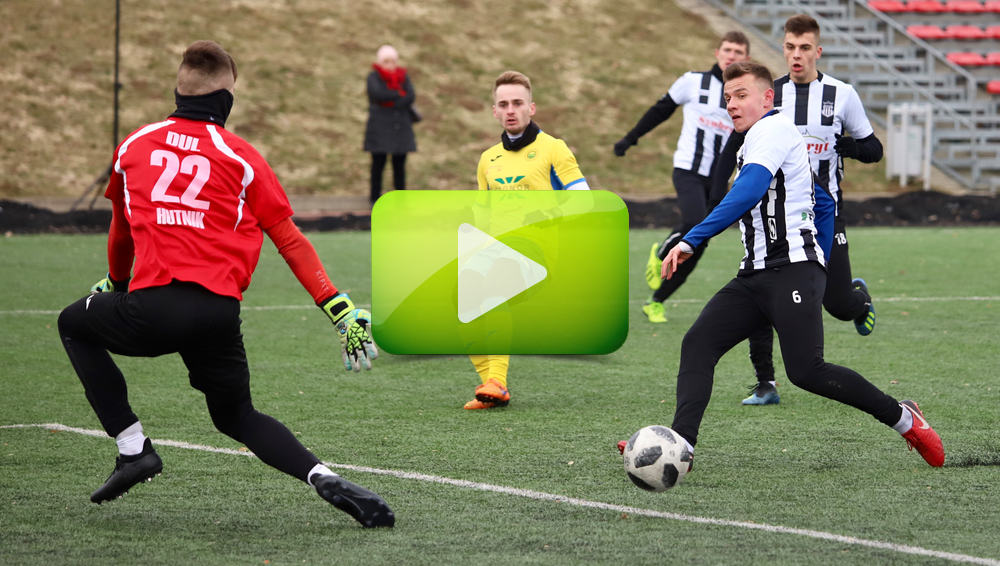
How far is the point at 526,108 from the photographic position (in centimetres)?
628

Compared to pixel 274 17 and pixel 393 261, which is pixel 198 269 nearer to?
pixel 393 261

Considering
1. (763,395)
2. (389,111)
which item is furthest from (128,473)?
(389,111)

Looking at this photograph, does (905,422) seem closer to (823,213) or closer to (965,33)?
(823,213)

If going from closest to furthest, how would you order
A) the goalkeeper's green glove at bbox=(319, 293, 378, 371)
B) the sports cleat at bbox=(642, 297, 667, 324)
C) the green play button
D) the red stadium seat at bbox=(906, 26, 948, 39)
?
the goalkeeper's green glove at bbox=(319, 293, 378, 371)
the green play button
the sports cleat at bbox=(642, 297, 667, 324)
the red stadium seat at bbox=(906, 26, 948, 39)

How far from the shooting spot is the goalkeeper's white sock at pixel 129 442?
395 centimetres

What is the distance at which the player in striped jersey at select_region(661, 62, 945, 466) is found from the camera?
449cm

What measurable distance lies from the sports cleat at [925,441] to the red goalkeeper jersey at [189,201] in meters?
2.78

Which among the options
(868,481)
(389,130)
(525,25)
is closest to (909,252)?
(389,130)

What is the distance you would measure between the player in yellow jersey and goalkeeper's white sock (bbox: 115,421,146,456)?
2396mm

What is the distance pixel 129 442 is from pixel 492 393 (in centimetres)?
242

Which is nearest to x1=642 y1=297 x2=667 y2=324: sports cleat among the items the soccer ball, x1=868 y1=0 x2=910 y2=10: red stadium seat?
the soccer ball

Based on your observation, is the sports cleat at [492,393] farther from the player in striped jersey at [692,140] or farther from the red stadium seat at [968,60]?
the red stadium seat at [968,60]

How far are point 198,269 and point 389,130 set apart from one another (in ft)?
47.7

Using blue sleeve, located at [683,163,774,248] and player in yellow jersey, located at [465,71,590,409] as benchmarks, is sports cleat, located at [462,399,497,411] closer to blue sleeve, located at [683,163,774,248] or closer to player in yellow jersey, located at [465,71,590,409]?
player in yellow jersey, located at [465,71,590,409]
